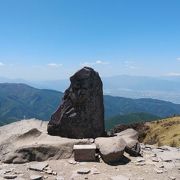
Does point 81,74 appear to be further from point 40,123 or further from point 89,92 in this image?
point 40,123

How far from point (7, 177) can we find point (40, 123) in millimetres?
9100

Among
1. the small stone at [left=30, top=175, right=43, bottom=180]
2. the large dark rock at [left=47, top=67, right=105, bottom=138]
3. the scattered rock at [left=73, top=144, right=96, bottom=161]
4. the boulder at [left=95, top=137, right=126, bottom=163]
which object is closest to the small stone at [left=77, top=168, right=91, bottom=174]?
the scattered rock at [left=73, top=144, right=96, bottom=161]

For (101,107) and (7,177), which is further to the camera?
(101,107)

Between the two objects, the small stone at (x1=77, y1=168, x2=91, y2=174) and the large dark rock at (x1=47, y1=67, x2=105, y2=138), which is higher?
the large dark rock at (x1=47, y1=67, x2=105, y2=138)

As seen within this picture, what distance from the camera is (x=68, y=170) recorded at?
54.2 feet

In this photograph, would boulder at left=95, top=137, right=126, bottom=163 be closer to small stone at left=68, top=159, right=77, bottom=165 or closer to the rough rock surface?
the rough rock surface

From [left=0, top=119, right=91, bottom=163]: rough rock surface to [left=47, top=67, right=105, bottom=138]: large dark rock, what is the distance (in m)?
1.04

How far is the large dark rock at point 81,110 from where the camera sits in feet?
69.4

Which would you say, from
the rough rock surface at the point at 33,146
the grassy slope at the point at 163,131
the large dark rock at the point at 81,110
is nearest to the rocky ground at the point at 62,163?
the rough rock surface at the point at 33,146

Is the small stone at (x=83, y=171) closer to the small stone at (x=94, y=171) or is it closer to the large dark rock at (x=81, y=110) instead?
the small stone at (x=94, y=171)

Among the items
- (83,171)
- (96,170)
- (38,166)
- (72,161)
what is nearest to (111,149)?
(96,170)

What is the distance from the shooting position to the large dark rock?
69.4 feet

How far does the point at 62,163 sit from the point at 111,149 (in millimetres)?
2731

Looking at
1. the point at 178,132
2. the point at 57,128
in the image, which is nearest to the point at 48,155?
the point at 57,128
